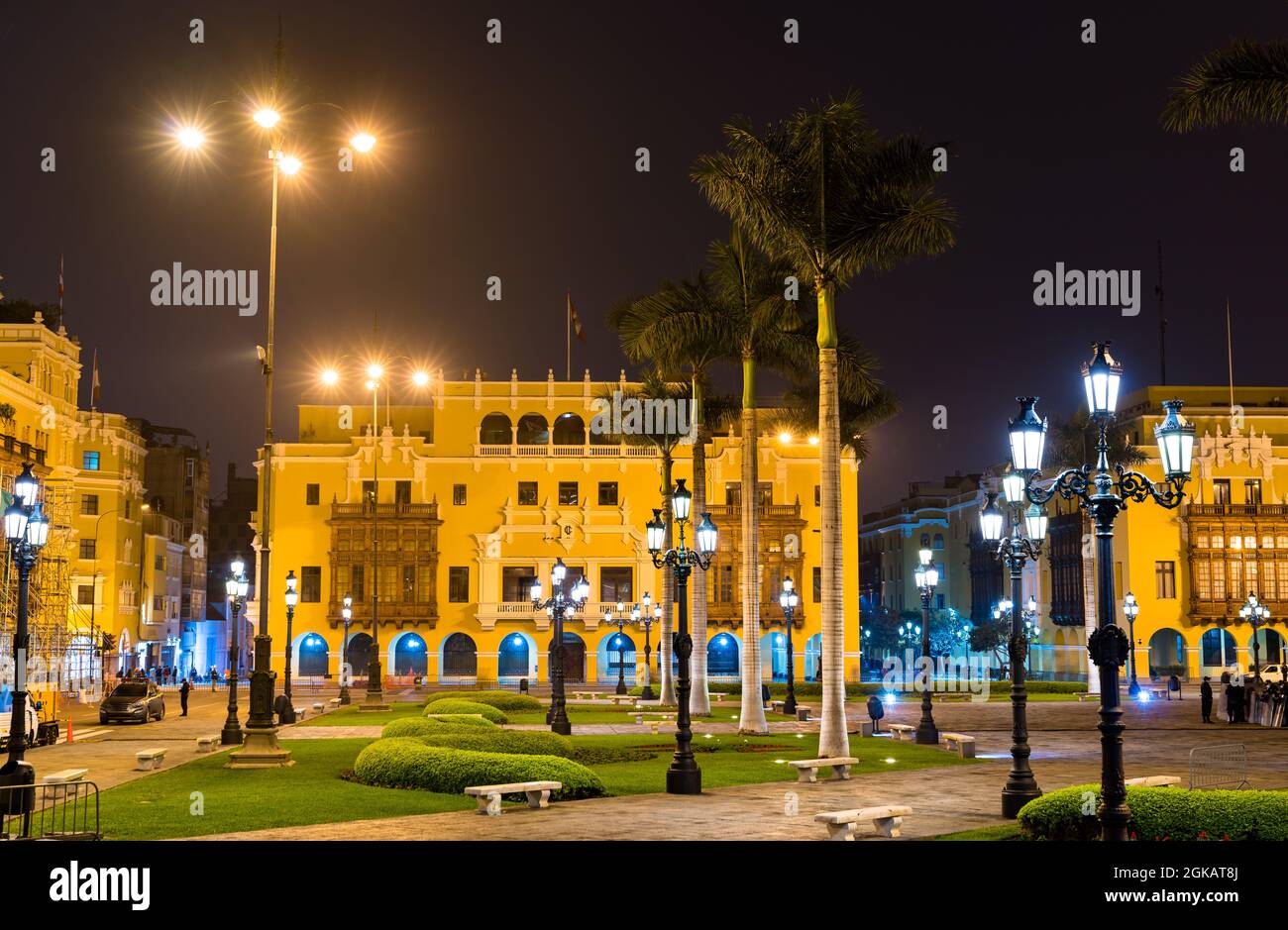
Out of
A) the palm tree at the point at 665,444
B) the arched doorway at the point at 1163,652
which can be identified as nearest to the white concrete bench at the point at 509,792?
the palm tree at the point at 665,444

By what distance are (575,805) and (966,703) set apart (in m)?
37.2

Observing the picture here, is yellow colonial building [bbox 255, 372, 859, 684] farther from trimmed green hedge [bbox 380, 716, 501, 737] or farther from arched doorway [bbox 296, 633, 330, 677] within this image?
trimmed green hedge [bbox 380, 716, 501, 737]

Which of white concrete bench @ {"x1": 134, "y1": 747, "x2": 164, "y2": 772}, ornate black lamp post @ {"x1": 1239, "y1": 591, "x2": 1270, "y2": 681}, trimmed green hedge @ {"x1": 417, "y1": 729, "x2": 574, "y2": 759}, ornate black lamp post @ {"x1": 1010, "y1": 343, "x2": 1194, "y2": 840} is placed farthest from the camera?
ornate black lamp post @ {"x1": 1239, "y1": 591, "x2": 1270, "y2": 681}

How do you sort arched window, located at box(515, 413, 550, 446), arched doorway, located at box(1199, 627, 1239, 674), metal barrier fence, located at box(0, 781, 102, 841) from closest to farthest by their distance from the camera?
metal barrier fence, located at box(0, 781, 102, 841) → arched doorway, located at box(1199, 627, 1239, 674) → arched window, located at box(515, 413, 550, 446)

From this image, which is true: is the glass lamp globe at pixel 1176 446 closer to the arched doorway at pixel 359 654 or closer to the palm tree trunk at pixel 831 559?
the palm tree trunk at pixel 831 559

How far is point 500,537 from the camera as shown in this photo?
7388cm

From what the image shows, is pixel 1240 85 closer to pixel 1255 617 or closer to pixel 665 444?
pixel 665 444

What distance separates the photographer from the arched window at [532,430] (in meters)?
75.8

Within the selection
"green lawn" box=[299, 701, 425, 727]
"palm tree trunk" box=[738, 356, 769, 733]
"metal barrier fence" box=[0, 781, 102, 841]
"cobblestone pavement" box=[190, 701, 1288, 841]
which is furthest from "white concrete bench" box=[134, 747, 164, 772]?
"palm tree trunk" box=[738, 356, 769, 733]

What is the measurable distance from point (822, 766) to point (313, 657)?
54749mm

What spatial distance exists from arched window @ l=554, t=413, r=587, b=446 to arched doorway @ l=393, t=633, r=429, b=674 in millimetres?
13599

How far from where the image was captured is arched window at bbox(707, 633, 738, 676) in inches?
2992
